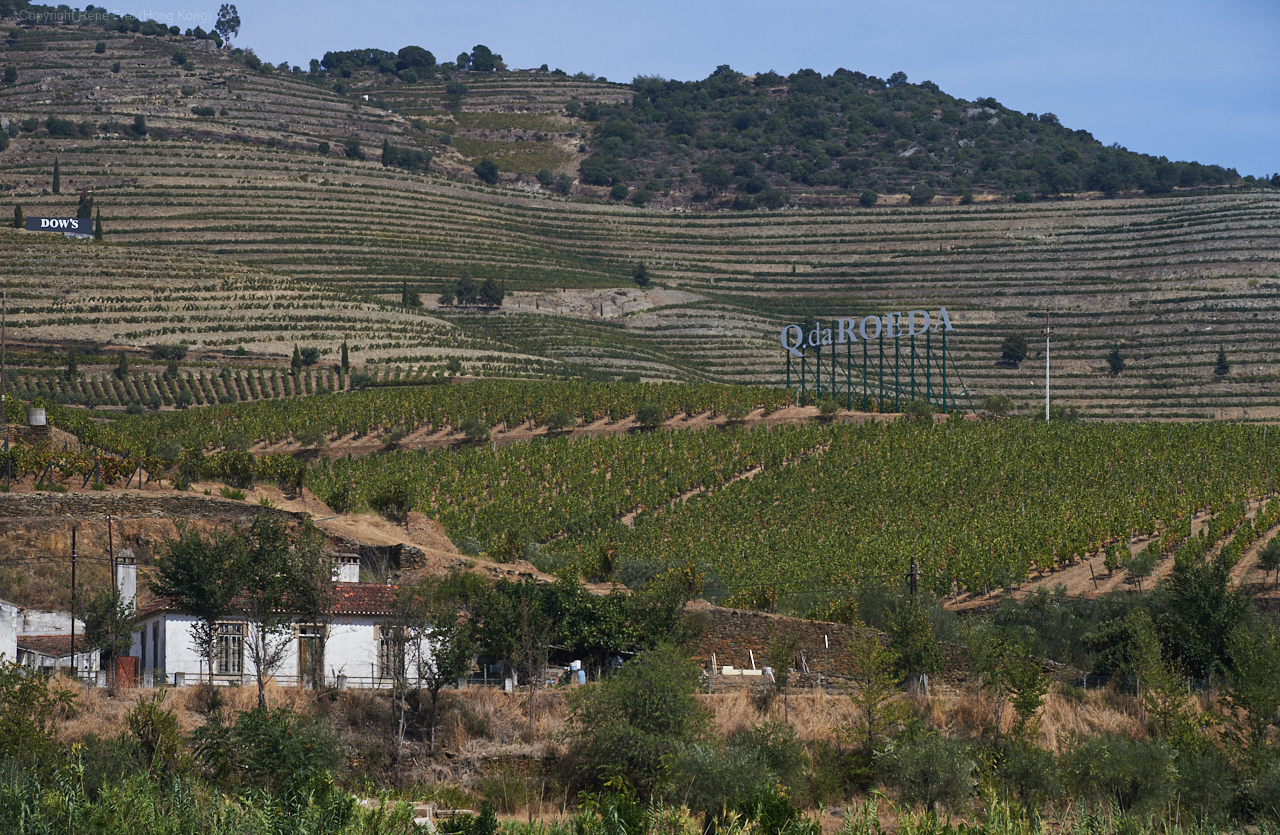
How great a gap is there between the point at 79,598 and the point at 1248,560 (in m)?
42.1

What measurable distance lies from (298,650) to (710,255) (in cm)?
12952

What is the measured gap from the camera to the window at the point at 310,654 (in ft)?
116

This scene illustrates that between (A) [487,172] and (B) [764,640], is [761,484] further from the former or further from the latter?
(A) [487,172]

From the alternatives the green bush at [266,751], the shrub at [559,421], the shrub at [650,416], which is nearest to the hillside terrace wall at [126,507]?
the green bush at [266,751]

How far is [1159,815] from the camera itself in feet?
94.1

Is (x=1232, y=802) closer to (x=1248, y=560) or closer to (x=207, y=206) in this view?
(x=1248, y=560)

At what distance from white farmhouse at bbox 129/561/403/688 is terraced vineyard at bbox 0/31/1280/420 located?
66.5m

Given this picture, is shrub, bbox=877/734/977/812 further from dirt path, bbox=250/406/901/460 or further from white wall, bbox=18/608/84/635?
dirt path, bbox=250/406/901/460

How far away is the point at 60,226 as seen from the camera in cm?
13275

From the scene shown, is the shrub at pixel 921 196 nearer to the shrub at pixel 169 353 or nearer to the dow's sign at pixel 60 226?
the dow's sign at pixel 60 226

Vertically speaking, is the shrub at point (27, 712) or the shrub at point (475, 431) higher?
the shrub at point (475, 431)

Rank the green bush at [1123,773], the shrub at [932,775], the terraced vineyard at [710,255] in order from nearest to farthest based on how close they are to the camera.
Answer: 1. the green bush at [1123,773]
2. the shrub at [932,775]
3. the terraced vineyard at [710,255]

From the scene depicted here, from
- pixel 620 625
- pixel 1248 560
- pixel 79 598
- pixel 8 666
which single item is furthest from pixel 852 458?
pixel 8 666

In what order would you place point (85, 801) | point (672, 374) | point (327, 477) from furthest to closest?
1. point (672, 374)
2. point (327, 477)
3. point (85, 801)
